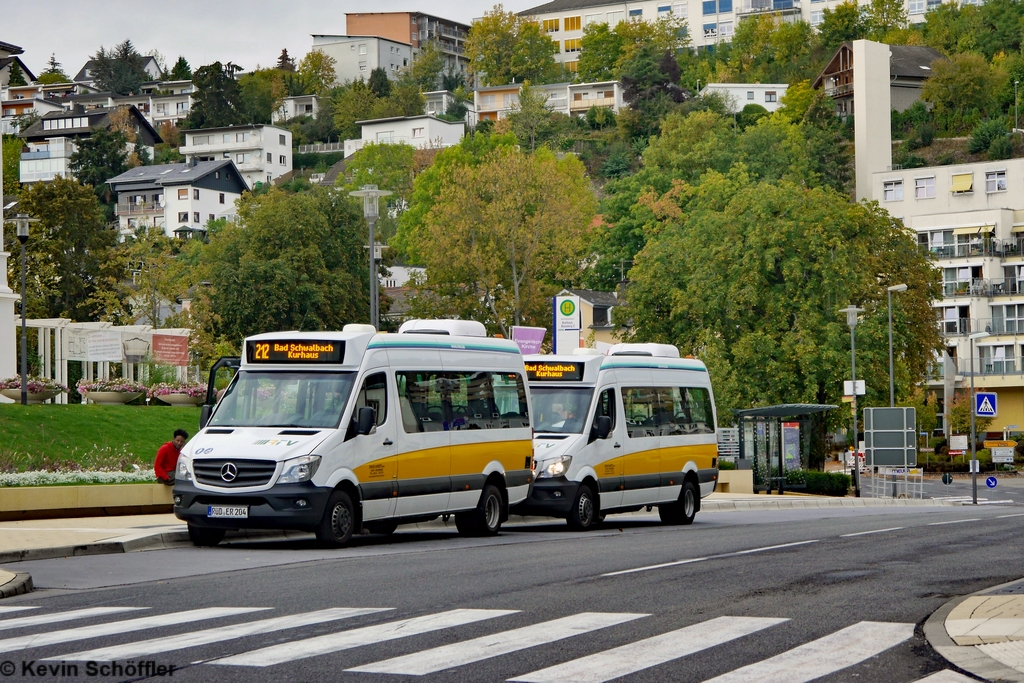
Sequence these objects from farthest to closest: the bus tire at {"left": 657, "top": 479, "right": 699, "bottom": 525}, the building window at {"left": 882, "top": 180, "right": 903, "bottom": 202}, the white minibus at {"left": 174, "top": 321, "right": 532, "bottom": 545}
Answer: the building window at {"left": 882, "top": 180, "right": 903, "bottom": 202}, the bus tire at {"left": 657, "top": 479, "right": 699, "bottom": 525}, the white minibus at {"left": 174, "top": 321, "right": 532, "bottom": 545}

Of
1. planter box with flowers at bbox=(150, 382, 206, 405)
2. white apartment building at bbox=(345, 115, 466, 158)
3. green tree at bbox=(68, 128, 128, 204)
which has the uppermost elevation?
white apartment building at bbox=(345, 115, 466, 158)

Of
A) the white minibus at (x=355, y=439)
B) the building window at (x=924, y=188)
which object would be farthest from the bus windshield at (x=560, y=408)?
the building window at (x=924, y=188)

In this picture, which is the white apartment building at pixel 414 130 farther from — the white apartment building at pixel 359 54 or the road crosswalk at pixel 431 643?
the road crosswalk at pixel 431 643

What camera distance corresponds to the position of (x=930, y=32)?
146m

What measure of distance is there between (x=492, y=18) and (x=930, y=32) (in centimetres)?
5244

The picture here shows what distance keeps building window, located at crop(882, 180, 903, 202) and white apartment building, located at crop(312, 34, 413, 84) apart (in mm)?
98859

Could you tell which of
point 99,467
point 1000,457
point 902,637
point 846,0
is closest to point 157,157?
point 846,0

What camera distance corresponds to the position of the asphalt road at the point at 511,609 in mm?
8852

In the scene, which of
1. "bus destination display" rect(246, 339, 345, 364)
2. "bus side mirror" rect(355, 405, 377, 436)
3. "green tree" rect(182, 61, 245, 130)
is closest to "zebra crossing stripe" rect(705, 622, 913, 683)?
"bus side mirror" rect(355, 405, 377, 436)

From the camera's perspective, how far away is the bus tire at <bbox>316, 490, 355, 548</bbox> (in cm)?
1788

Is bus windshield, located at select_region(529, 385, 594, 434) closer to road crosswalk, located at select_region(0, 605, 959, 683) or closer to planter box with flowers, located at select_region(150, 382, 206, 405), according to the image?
road crosswalk, located at select_region(0, 605, 959, 683)

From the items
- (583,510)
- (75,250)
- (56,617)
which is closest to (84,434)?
(583,510)

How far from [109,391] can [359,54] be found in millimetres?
161677

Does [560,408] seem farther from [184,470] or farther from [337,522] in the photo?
[184,470]
